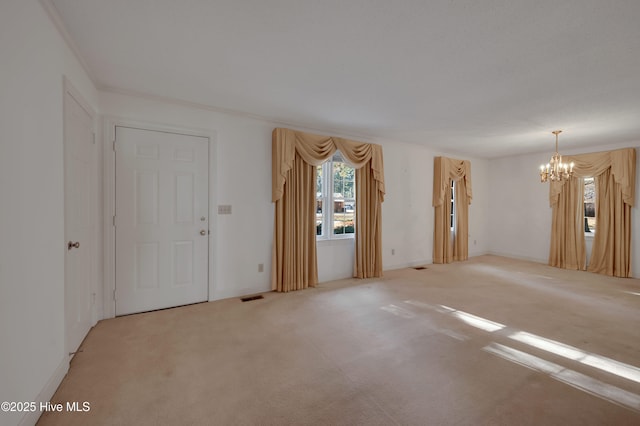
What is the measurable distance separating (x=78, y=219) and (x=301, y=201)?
2.65m

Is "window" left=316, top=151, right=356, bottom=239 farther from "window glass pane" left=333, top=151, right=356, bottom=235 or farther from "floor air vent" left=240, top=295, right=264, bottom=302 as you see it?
"floor air vent" left=240, top=295, right=264, bottom=302

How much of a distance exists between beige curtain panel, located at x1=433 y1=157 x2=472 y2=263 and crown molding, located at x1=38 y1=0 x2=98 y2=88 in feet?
20.0

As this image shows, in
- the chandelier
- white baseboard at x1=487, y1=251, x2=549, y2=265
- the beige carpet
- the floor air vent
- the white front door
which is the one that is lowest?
the beige carpet

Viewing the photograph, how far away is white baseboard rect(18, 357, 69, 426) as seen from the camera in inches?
61.8

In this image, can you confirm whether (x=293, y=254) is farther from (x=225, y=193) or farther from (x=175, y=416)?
(x=175, y=416)

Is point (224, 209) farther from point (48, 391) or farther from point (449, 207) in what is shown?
point (449, 207)

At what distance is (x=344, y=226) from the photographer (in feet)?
16.7

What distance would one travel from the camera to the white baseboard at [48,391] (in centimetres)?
157

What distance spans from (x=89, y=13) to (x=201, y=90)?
4.10 feet

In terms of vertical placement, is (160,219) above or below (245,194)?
below

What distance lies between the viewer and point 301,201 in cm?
429

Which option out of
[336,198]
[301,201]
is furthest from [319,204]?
[301,201]

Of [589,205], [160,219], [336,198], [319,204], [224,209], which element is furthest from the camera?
[589,205]

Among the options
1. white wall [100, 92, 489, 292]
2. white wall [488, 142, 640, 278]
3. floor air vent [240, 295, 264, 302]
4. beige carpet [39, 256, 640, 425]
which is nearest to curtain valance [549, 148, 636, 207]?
white wall [488, 142, 640, 278]
